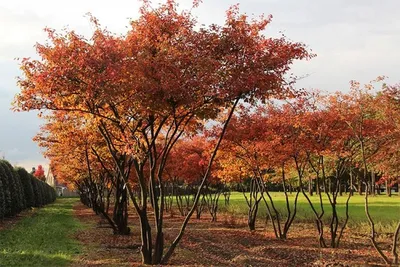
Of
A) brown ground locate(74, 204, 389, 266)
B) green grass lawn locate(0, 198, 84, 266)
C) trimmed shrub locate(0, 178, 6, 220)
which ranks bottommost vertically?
brown ground locate(74, 204, 389, 266)

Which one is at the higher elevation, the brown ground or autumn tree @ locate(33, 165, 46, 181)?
autumn tree @ locate(33, 165, 46, 181)

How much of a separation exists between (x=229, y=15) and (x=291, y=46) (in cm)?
157

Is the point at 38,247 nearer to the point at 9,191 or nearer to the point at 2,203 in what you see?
the point at 2,203

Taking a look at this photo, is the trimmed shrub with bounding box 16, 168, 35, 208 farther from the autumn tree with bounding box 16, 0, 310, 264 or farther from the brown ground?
the autumn tree with bounding box 16, 0, 310, 264

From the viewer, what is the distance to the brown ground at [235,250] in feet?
34.2

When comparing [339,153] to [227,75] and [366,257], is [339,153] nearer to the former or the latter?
[366,257]

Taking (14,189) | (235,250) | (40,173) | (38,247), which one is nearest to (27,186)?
(14,189)

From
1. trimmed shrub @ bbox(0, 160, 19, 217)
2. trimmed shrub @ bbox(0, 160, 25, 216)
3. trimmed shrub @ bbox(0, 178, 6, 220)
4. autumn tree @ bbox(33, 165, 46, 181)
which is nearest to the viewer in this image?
trimmed shrub @ bbox(0, 178, 6, 220)

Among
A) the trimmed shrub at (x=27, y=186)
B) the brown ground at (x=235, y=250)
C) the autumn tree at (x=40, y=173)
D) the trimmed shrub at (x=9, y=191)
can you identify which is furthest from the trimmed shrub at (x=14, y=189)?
the autumn tree at (x=40, y=173)

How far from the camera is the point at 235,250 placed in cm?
1324

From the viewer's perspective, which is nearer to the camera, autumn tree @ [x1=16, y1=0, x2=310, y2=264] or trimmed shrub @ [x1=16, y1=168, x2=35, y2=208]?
autumn tree @ [x1=16, y1=0, x2=310, y2=264]

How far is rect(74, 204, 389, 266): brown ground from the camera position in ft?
34.2

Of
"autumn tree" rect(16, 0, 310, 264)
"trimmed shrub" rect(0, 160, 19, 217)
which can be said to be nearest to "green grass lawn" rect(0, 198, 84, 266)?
"autumn tree" rect(16, 0, 310, 264)

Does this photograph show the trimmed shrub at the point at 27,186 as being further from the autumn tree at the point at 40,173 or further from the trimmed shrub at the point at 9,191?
the autumn tree at the point at 40,173
